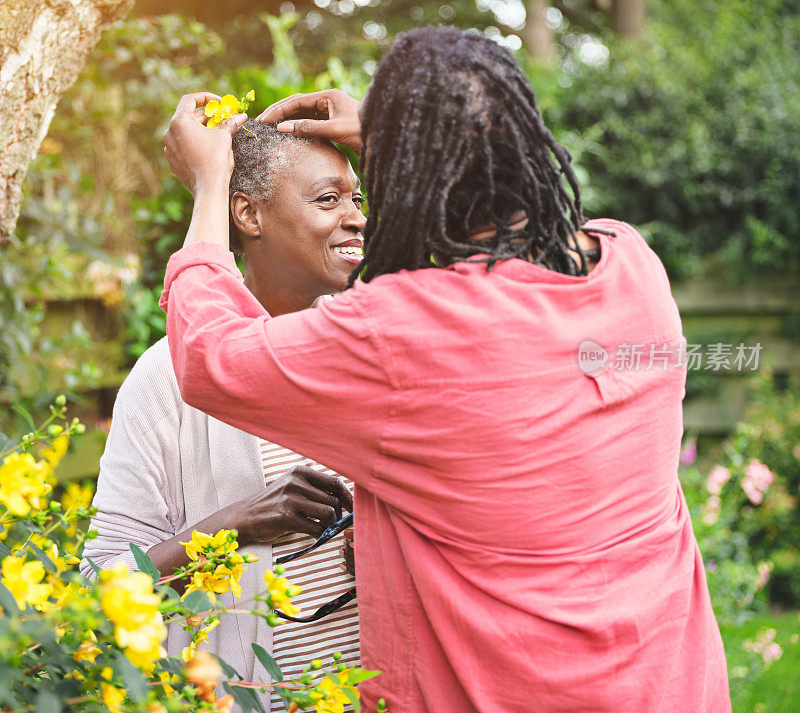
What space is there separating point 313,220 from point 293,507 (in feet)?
2.22

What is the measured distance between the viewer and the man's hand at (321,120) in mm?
1771

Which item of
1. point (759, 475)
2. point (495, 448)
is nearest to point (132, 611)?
point (495, 448)

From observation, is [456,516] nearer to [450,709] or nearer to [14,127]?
[450,709]

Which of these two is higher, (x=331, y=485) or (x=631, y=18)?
(x=631, y=18)

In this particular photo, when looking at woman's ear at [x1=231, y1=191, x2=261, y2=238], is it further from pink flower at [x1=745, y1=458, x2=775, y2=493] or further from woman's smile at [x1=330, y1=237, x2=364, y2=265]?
pink flower at [x1=745, y1=458, x2=775, y2=493]

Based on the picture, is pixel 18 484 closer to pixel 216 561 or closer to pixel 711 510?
pixel 216 561

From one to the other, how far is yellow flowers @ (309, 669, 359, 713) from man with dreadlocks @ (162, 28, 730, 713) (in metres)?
0.12

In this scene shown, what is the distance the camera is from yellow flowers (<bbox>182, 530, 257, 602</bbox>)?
1.19 meters

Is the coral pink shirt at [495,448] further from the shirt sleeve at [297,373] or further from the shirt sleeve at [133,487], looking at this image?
the shirt sleeve at [133,487]

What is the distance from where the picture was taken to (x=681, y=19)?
1151 centimetres

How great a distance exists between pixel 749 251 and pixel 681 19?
6813 mm

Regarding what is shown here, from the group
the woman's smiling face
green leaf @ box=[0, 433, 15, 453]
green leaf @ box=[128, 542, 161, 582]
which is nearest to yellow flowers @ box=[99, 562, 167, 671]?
green leaf @ box=[128, 542, 161, 582]

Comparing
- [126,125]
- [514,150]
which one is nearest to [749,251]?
[126,125]

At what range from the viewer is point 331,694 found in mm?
1140
